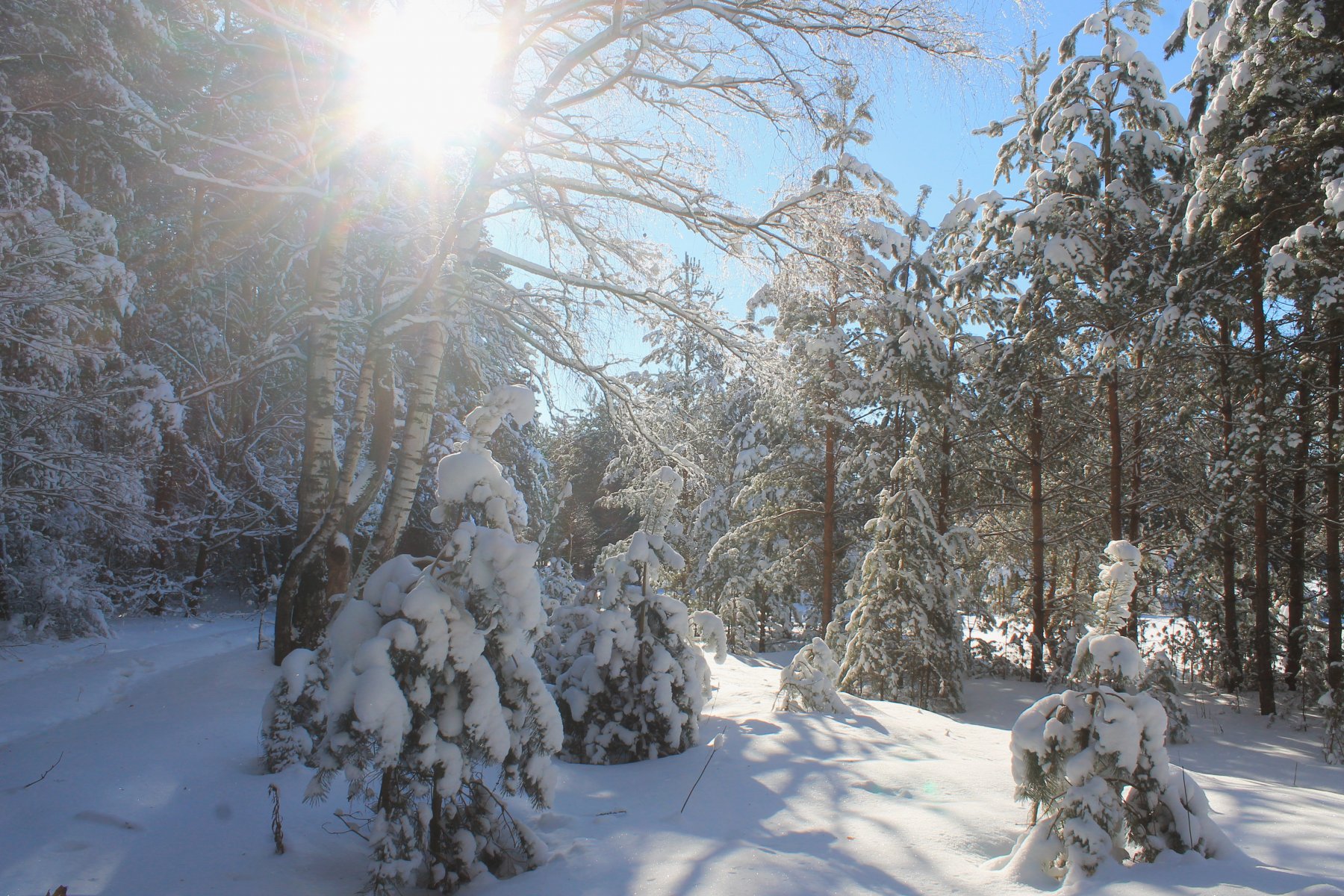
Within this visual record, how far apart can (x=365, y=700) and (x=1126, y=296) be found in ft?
41.1

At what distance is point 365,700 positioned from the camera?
2.91m

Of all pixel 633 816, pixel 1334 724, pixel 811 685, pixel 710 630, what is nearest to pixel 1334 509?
pixel 1334 724

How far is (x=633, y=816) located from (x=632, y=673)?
1661 millimetres

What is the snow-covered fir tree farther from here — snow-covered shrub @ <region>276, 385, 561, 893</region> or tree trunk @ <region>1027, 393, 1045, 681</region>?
snow-covered shrub @ <region>276, 385, 561, 893</region>

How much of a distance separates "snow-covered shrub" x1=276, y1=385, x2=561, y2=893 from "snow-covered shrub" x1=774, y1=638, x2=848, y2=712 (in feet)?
14.5

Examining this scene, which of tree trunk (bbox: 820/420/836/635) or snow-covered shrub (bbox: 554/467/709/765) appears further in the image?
tree trunk (bbox: 820/420/836/635)

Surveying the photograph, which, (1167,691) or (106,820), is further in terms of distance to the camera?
(1167,691)

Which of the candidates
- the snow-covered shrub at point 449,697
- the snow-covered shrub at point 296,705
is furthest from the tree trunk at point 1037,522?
the snow-covered shrub at point 296,705

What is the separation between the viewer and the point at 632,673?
18.8 feet

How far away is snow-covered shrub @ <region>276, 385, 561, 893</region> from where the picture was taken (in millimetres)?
2986

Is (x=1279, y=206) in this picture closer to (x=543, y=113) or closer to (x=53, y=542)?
(x=543, y=113)

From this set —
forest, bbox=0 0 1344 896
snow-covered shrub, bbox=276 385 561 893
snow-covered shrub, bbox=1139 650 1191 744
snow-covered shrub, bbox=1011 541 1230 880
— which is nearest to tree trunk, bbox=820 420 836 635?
forest, bbox=0 0 1344 896

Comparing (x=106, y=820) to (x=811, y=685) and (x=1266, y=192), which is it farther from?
(x=1266, y=192)

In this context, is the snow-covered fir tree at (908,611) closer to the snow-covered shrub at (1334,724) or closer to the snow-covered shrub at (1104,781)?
the snow-covered shrub at (1334,724)
